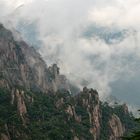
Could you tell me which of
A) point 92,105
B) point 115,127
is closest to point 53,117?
point 92,105

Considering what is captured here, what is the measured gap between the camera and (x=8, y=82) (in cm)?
19925

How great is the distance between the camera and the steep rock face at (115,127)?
18900 cm

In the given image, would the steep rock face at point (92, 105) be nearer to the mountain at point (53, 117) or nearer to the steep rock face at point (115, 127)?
the mountain at point (53, 117)

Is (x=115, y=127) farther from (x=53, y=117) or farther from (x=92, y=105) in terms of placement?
(x=53, y=117)

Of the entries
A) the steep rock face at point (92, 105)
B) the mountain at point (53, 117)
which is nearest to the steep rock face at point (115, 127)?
the mountain at point (53, 117)

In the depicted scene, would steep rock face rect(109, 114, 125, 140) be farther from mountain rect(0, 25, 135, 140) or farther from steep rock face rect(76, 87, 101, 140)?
steep rock face rect(76, 87, 101, 140)

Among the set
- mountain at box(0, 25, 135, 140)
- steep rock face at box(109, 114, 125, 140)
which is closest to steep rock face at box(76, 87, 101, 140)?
mountain at box(0, 25, 135, 140)

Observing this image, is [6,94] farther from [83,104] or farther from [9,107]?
[83,104]

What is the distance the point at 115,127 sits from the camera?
19212cm

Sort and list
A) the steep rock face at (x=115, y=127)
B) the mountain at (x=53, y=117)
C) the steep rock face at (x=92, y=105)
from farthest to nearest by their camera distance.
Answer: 1. the steep rock face at (x=115, y=127)
2. the steep rock face at (x=92, y=105)
3. the mountain at (x=53, y=117)

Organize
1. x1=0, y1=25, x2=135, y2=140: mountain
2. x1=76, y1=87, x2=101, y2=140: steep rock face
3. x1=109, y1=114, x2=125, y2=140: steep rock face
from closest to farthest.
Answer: x1=0, y1=25, x2=135, y2=140: mountain < x1=76, y1=87, x2=101, y2=140: steep rock face < x1=109, y1=114, x2=125, y2=140: steep rock face

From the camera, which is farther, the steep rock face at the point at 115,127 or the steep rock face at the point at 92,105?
the steep rock face at the point at 115,127

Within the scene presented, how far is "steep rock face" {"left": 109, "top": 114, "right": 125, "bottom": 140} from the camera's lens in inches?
7441

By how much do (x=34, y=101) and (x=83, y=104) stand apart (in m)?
20.2
